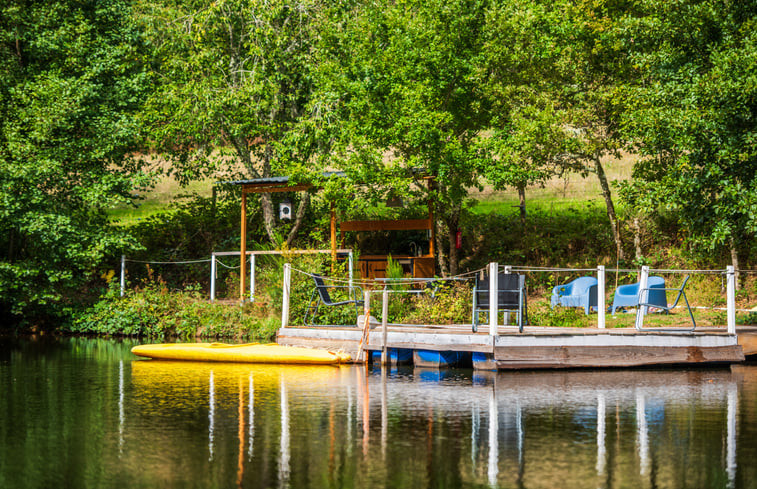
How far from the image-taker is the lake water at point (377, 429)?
23.8 feet

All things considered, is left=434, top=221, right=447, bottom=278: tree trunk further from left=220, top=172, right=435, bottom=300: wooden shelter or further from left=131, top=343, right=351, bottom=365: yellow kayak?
left=131, top=343, right=351, bottom=365: yellow kayak

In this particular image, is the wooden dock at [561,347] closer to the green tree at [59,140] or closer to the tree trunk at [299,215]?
the green tree at [59,140]

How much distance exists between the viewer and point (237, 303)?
2220cm

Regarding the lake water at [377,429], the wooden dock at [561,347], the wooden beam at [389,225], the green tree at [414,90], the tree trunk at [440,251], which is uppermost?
the green tree at [414,90]

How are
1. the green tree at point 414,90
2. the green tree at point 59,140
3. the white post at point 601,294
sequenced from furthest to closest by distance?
the green tree at point 59,140 → the green tree at point 414,90 → the white post at point 601,294

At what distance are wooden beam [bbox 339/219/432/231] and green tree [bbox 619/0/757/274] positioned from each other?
5888mm

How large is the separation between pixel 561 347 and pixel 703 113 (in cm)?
541

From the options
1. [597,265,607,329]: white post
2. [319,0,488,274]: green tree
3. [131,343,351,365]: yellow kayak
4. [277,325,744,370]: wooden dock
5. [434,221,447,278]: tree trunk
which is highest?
[319,0,488,274]: green tree

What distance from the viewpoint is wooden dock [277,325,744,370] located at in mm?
14336

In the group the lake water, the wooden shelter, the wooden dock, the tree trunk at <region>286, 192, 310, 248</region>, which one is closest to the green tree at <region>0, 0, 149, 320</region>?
the wooden shelter

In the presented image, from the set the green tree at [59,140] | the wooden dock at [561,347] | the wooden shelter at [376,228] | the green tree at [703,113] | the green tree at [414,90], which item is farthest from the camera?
the green tree at [59,140]

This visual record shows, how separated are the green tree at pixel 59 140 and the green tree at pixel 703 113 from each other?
44.9 feet

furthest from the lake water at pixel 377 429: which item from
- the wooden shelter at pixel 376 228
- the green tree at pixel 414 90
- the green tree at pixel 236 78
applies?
the green tree at pixel 236 78

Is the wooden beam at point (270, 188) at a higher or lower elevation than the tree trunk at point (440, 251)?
higher
